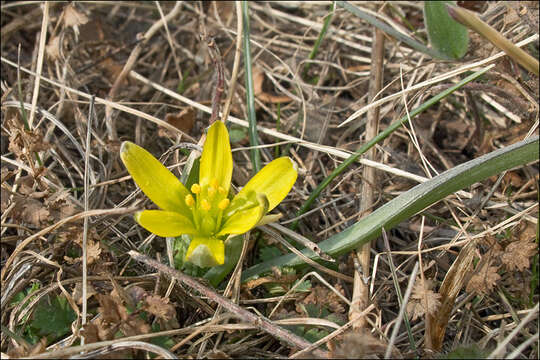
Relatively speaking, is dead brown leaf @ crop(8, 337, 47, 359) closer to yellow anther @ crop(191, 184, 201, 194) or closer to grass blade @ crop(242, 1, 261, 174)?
yellow anther @ crop(191, 184, 201, 194)

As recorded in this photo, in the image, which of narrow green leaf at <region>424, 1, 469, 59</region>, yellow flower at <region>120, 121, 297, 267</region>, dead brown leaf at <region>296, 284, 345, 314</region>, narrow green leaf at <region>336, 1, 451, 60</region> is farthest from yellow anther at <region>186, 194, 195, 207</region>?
narrow green leaf at <region>424, 1, 469, 59</region>

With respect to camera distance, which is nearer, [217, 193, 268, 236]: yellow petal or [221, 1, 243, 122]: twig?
[217, 193, 268, 236]: yellow petal

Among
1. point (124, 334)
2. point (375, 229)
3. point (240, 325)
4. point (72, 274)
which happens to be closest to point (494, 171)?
point (375, 229)

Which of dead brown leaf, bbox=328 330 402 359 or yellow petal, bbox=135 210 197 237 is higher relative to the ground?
yellow petal, bbox=135 210 197 237

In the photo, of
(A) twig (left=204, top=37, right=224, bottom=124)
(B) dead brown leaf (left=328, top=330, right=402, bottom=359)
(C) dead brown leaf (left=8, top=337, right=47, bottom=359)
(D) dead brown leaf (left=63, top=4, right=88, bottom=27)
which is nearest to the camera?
(B) dead brown leaf (left=328, top=330, right=402, bottom=359)

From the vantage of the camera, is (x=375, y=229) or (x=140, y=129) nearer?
(x=375, y=229)

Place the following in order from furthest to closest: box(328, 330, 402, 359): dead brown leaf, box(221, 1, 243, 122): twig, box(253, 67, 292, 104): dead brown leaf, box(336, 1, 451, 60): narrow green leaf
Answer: box(253, 67, 292, 104): dead brown leaf → box(336, 1, 451, 60): narrow green leaf → box(221, 1, 243, 122): twig → box(328, 330, 402, 359): dead brown leaf

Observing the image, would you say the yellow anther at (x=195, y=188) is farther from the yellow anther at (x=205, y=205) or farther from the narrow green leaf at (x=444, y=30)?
the narrow green leaf at (x=444, y=30)

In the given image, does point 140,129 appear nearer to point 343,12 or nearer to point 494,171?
point 343,12
